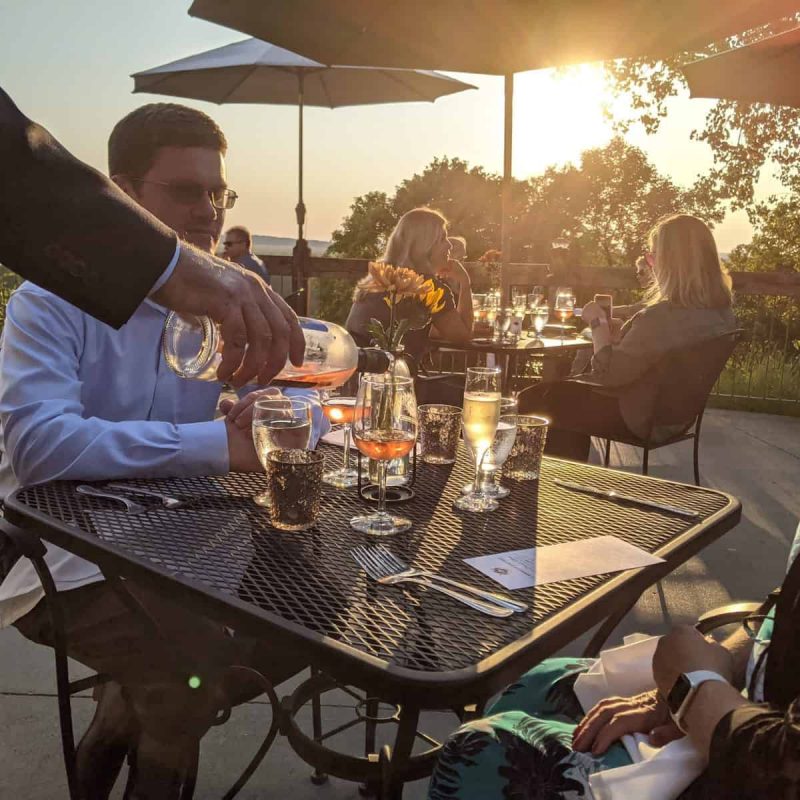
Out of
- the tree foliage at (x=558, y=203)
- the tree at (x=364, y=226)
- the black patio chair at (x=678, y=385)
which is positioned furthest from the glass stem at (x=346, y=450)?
the tree at (x=364, y=226)

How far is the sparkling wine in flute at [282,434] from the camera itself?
1522mm

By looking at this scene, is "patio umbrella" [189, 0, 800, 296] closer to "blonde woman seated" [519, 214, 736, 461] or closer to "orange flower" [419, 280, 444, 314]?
"blonde woman seated" [519, 214, 736, 461]

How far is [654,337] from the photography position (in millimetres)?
3943

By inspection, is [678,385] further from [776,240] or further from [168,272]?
[776,240]

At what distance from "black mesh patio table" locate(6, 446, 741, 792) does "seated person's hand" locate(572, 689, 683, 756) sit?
17 cm

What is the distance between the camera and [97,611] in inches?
62.9

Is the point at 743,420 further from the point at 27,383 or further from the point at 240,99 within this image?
the point at 27,383

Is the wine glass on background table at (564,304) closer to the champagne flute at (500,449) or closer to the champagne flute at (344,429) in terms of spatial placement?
the champagne flute at (344,429)

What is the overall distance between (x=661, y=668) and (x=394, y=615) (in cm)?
47

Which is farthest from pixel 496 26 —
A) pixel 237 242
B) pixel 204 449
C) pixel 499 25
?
pixel 237 242

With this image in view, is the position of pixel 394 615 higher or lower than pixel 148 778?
higher

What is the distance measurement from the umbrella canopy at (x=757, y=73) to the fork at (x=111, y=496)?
157 inches

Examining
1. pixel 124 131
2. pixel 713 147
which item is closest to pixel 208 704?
pixel 124 131

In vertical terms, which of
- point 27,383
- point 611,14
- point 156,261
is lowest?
point 27,383
